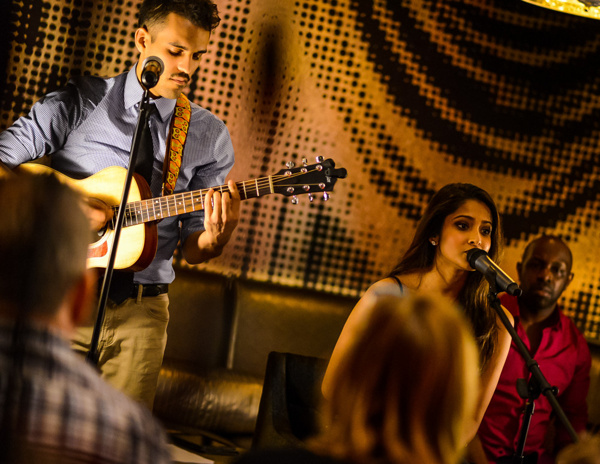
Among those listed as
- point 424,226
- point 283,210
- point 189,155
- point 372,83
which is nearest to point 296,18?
point 372,83

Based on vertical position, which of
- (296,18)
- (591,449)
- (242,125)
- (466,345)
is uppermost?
(296,18)

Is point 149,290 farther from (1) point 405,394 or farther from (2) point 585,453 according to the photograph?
(2) point 585,453

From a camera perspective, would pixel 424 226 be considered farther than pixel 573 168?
No

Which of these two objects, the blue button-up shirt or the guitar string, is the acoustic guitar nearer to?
the guitar string

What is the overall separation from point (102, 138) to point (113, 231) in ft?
1.60

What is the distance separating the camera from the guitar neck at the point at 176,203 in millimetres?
3303

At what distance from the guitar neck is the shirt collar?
51cm

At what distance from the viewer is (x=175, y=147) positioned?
354 cm

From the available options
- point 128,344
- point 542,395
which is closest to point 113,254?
point 128,344

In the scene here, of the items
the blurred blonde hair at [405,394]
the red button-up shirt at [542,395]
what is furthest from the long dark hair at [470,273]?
the blurred blonde hair at [405,394]

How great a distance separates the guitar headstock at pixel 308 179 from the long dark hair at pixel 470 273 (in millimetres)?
526

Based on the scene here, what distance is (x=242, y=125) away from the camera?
5062mm

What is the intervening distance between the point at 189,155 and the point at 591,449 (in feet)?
8.40

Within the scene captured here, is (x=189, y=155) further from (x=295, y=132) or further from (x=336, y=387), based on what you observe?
(x=336, y=387)
